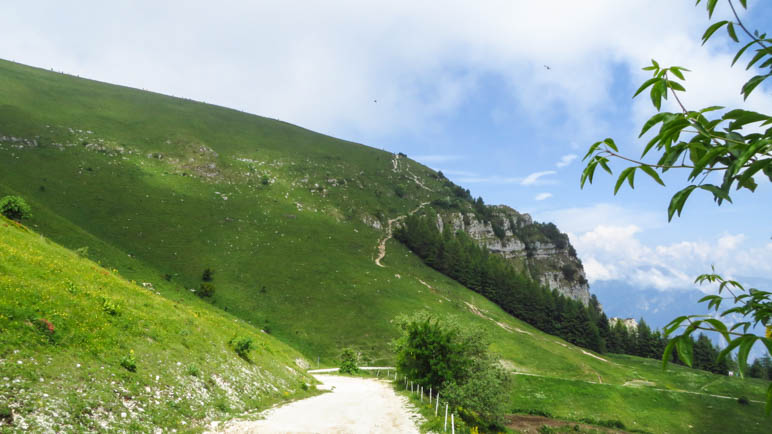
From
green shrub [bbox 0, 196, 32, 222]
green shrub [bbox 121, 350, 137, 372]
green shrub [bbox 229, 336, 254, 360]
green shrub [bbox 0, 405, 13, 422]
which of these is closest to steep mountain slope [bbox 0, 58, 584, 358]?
green shrub [bbox 0, 196, 32, 222]

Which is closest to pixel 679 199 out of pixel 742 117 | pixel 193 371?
pixel 742 117

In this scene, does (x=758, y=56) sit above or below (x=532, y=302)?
above

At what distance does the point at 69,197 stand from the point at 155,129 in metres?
54.5

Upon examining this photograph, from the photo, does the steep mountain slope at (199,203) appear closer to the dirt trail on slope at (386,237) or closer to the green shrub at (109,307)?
the dirt trail on slope at (386,237)

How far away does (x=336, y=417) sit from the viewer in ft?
65.8

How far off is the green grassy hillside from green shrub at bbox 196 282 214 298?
5.01 ft

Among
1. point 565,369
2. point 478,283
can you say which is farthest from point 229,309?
point 478,283

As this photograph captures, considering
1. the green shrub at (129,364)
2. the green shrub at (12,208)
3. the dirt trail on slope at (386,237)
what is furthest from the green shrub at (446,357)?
the dirt trail on slope at (386,237)

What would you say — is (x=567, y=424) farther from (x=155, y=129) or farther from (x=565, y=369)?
(x=155, y=129)

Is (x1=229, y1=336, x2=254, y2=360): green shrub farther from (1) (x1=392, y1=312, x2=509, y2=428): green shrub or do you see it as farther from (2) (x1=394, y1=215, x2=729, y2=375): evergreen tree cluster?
(2) (x1=394, y1=215, x2=729, y2=375): evergreen tree cluster

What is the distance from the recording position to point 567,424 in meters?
39.6

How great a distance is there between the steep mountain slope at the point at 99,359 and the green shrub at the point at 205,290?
40.2 metres

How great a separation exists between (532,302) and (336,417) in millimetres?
110955

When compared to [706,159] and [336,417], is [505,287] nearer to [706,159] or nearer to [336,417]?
[336,417]
